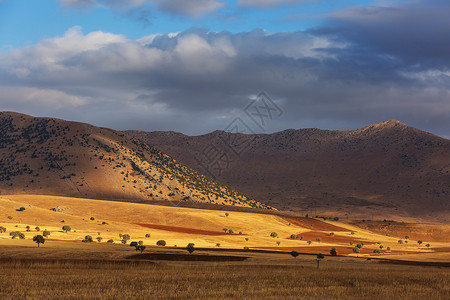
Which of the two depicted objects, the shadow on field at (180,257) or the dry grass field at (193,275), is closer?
the dry grass field at (193,275)

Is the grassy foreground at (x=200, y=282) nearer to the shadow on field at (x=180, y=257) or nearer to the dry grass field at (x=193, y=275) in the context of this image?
the dry grass field at (x=193, y=275)

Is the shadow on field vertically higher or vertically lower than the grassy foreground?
lower

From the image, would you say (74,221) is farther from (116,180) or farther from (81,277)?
(81,277)

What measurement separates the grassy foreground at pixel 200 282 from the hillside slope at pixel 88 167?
301ft

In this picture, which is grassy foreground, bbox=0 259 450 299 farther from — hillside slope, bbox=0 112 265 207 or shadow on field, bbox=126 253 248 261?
hillside slope, bbox=0 112 265 207

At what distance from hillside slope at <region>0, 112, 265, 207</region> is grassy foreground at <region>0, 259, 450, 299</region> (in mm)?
91654

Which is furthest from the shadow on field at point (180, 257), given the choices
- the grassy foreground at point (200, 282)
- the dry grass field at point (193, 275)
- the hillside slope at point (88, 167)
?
the hillside slope at point (88, 167)

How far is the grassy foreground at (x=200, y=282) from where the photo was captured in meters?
23.8

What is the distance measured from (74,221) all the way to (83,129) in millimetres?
74929

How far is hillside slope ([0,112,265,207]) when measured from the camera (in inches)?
4956

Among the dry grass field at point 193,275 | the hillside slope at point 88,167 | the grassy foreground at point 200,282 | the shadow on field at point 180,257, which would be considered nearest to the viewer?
the grassy foreground at point 200,282

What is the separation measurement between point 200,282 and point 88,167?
11091 centimetres

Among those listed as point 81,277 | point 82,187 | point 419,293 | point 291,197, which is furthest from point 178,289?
point 291,197

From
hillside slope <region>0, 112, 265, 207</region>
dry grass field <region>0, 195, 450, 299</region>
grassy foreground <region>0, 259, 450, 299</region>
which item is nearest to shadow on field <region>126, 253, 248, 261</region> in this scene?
dry grass field <region>0, 195, 450, 299</region>
